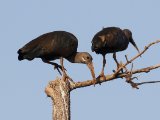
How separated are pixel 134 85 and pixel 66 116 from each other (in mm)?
1478

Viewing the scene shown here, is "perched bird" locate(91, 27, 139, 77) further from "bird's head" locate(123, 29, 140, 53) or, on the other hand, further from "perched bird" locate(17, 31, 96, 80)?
"bird's head" locate(123, 29, 140, 53)

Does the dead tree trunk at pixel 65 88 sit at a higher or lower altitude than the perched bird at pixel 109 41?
lower

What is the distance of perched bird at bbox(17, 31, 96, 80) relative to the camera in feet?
41.4

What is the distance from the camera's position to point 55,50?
13.0 m

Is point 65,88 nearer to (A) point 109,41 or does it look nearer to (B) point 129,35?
(A) point 109,41

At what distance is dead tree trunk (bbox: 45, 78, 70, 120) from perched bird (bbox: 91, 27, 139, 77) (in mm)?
2250

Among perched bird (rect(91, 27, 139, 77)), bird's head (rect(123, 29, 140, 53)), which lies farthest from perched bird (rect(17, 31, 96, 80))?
bird's head (rect(123, 29, 140, 53))

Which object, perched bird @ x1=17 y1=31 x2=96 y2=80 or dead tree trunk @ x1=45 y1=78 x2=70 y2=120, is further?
perched bird @ x1=17 y1=31 x2=96 y2=80

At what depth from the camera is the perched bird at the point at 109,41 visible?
1289 centimetres

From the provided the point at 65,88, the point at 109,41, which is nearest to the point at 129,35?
the point at 109,41

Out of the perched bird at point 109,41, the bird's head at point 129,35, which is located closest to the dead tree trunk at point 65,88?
the perched bird at point 109,41

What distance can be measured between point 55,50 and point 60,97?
3025 millimetres

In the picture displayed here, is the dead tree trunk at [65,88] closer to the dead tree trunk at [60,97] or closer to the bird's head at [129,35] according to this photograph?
the dead tree trunk at [60,97]

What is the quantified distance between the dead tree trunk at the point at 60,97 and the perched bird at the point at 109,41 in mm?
2250
